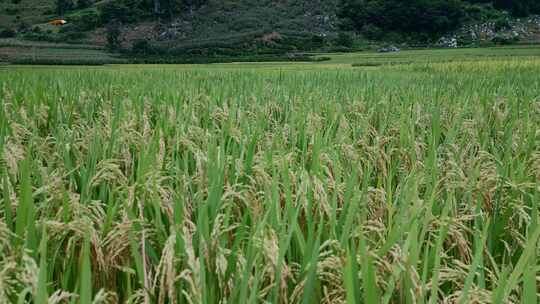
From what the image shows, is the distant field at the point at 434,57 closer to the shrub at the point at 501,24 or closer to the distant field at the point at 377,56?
the distant field at the point at 377,56

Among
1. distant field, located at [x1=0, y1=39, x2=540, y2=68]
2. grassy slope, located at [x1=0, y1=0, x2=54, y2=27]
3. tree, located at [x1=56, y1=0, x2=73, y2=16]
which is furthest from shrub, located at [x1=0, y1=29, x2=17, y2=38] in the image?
tree, located at [x1=56, y1=0, x2=73, y2=16]

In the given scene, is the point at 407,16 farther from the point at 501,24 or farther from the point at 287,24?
the point at 287,24

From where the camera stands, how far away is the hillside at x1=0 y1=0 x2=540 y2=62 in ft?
296

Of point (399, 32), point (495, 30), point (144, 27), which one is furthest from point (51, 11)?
point (495, 30)

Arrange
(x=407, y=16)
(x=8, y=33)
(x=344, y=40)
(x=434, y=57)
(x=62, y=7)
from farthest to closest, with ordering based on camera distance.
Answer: (x=62, y=7), (x=8, y=33), (x=407, y=16), (x=344, y=40), (x=434, y=57)

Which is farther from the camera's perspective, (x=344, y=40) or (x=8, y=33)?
(x=8, y=33)

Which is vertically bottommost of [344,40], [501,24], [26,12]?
[344,40]

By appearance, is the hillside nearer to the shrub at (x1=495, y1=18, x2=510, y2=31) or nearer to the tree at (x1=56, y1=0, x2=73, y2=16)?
the shrub at (x1=495, y1=18, x2=510, y2=31)

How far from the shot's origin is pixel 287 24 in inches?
3824

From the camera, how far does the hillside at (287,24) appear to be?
296 feet

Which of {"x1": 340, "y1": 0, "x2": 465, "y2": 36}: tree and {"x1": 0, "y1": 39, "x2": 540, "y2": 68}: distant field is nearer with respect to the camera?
{"x1": 0, "y1": 39, "x2": 540, "y2": 68}: distant field

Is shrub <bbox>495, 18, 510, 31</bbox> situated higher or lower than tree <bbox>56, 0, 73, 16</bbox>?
lower

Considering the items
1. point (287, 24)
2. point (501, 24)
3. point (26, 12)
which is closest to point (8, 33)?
point (26, 12)

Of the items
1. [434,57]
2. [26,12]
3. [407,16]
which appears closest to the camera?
[434,57]
